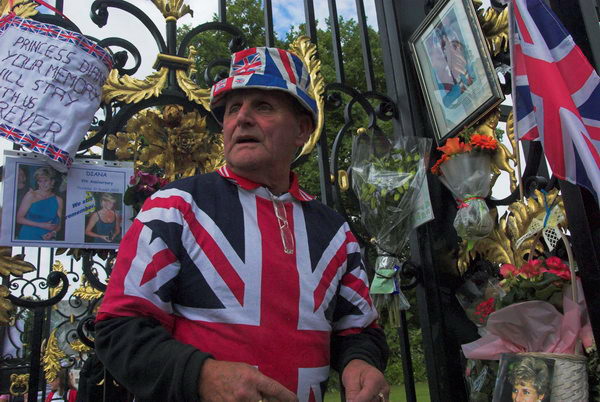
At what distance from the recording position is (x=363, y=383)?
4.73 ft

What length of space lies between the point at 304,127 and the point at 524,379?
1.13m

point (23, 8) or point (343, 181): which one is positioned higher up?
point (23, 8)

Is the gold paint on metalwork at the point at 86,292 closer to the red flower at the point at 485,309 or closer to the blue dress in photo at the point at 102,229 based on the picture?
the blue dress in photo at the point at 102,229

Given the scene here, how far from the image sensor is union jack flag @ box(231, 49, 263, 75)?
1747 mm

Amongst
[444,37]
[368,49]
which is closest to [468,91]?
[444,37]

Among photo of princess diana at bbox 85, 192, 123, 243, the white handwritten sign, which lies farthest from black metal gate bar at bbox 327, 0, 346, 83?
photo of princess diana at bbox 85, 192, 123, 243

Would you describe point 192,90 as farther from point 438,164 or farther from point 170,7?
point 438,164

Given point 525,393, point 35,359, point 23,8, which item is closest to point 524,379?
point 525,393

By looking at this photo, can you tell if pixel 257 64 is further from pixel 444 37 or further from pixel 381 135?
pixel 444 37

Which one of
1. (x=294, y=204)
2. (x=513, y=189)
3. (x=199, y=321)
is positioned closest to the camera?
(x=199, y=321)

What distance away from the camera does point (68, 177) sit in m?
2.22

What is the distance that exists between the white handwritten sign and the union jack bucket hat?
70cm

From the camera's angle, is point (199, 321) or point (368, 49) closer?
point (199, 321)

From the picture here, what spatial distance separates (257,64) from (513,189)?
5.18 ft
